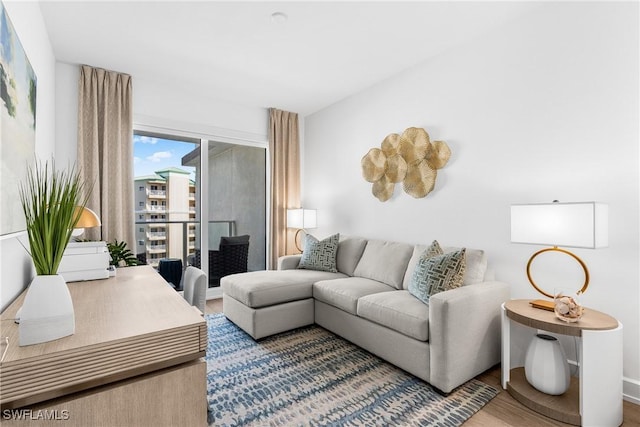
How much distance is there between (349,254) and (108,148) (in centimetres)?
281

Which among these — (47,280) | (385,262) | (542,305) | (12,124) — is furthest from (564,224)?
(12,124)

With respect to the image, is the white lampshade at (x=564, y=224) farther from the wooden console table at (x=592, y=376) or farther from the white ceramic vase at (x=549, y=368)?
the white ceramic vase at (x=549, y=368)

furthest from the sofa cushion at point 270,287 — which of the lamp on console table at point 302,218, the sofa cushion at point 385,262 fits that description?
the lamp on console table at point 302,218

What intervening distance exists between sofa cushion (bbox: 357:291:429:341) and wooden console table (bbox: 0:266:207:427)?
4.64ft

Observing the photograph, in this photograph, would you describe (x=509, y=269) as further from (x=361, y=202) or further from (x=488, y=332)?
(x=361, y=202)

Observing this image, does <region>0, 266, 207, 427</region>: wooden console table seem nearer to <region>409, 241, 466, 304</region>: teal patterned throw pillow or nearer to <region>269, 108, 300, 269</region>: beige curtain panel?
<region>409, 241, 466, 304</region>: teal patterned throw pillow

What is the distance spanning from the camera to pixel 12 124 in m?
1.42

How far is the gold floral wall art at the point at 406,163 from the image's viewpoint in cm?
307

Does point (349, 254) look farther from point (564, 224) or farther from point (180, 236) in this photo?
point (180, 236)

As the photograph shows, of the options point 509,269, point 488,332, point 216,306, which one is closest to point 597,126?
point 509,269

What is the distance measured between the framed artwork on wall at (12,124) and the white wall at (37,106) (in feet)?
0.31

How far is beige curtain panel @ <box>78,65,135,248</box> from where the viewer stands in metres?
3.25

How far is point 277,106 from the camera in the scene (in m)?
4.50

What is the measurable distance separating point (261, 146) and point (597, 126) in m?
3.70
